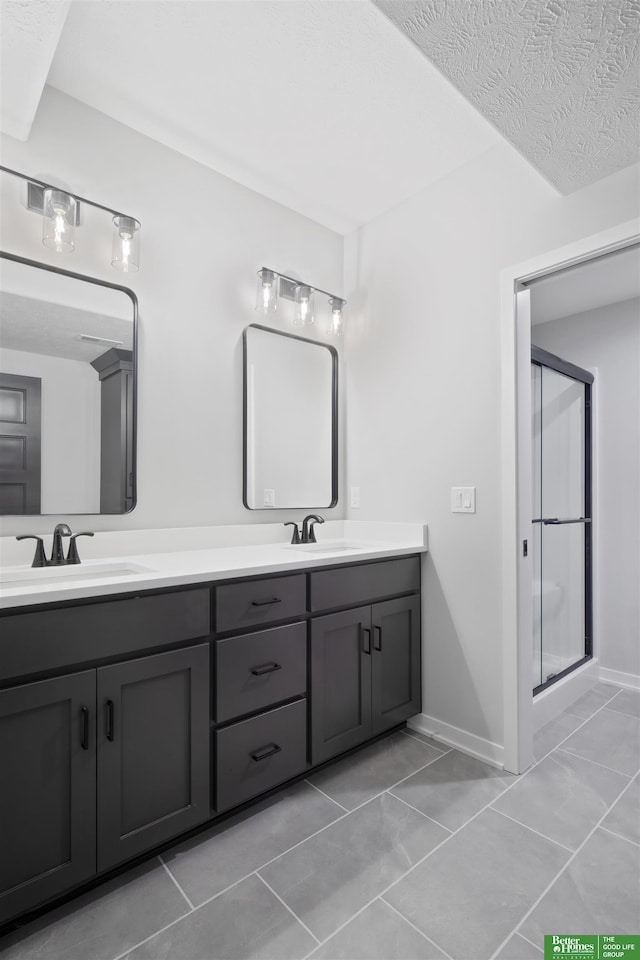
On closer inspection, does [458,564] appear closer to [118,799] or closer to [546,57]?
[118,799]

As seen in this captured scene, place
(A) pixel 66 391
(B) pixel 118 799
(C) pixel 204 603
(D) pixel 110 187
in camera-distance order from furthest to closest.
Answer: (D) pixel 110 187
(A) pixel 66 391
(C) pixel 204 603
(B) pixel 118 799

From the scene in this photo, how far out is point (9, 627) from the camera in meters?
1.21

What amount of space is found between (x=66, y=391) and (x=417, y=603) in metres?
1.74

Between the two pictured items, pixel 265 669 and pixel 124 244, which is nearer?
pixel 265 669

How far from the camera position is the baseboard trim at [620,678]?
→ 2914 mm

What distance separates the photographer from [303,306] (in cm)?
254

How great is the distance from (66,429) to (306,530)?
3.85 feet

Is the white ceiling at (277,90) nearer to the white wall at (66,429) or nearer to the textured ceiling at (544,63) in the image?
the textured ceiling at (544,63)

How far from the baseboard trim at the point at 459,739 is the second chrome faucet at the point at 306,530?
0.99 m

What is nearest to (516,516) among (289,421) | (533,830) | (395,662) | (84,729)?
(395,662)

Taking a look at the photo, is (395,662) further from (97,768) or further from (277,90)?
(277,90)

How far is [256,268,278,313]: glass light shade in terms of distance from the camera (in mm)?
2371

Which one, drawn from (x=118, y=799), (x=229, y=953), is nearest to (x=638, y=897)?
(x=229, y=953)

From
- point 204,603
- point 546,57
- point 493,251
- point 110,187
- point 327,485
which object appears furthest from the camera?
point 327,485
